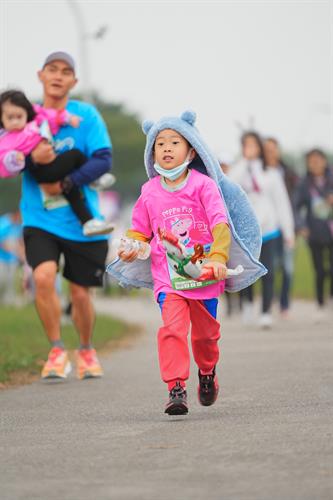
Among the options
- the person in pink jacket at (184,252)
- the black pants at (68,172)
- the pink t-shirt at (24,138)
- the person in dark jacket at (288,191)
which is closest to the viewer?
the person in pink jacket at (184,252)

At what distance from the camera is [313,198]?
1689cm

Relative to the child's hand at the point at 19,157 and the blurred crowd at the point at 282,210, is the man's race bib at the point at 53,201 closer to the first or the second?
the child's hand at the point at 19,157

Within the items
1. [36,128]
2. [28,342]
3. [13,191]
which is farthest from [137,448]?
[13,191]

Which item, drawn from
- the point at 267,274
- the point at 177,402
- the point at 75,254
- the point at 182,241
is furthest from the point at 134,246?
the point at 267,274

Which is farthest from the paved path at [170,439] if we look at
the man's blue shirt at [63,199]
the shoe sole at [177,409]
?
the man's blue shirt at [63,199]

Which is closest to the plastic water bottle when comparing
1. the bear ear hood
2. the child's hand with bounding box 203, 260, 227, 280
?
the child's hand with bounding box 203, 260, 227, 280

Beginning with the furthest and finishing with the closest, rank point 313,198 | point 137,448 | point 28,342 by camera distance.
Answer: point 313,198, point 28,342, point 137,448

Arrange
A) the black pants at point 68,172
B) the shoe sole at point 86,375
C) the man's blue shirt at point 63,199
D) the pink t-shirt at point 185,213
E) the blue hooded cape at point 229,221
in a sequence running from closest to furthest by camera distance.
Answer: the pink t-shirt at point 185,213 → the blue hooded cape at point 229,221 → the black pants at point 68,172 → the man's blue shirt at point 63,199 → the shoe sole at point 86,375

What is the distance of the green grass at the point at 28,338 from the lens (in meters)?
11.2

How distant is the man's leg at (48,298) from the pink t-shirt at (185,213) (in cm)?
233

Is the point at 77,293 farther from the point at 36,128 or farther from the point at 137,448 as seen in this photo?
the point at 137,448

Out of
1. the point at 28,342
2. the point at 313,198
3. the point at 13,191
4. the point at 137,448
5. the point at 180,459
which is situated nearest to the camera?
the point at 180,459

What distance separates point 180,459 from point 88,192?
4743 mm

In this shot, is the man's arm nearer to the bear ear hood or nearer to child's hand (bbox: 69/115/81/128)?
child's hand (bbox: 69/115/81/128)
